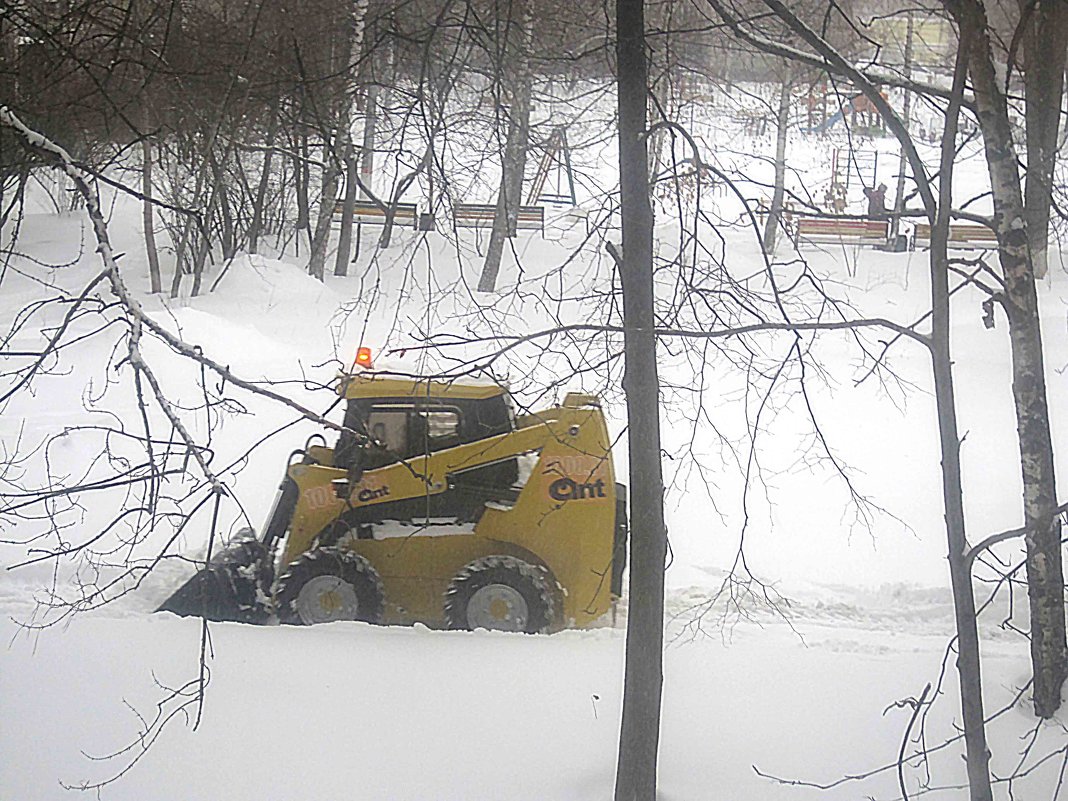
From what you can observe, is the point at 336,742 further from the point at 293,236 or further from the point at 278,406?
the point at 293,236

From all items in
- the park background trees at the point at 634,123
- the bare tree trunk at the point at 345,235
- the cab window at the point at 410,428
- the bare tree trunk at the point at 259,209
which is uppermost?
the bare tree trunk at the point at 259,209

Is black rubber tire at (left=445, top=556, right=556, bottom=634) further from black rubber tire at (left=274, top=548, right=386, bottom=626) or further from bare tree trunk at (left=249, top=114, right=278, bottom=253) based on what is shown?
bare tree trunk at (left=249, top=114, right=278, bottom=253)

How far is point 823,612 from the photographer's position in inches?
260

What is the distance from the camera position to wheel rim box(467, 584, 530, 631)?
5.73 m

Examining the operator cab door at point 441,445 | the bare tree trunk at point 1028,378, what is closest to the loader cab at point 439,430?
the operator cab door at point 441,445

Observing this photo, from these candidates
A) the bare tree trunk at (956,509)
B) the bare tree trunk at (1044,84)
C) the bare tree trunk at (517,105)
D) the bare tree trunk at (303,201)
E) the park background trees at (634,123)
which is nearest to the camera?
the bare tree trunk at (956,509)

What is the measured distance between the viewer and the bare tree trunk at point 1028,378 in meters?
4.65

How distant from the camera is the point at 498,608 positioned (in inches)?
226

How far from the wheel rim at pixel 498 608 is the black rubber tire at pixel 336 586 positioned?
477 mm

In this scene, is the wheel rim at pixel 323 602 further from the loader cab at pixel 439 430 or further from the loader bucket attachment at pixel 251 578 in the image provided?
the loader cab at pixel 439 430

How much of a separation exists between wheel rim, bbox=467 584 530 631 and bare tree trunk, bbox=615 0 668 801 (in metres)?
1.50

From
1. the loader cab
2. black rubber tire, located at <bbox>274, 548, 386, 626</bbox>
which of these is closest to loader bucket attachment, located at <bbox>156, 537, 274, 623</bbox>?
black rubber tire, located at <bbox>274, 548, 386, 626</bbox>

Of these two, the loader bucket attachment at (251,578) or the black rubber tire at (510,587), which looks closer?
the black rubber tire at (510,587)

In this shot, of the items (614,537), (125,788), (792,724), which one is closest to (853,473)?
(614,537)
